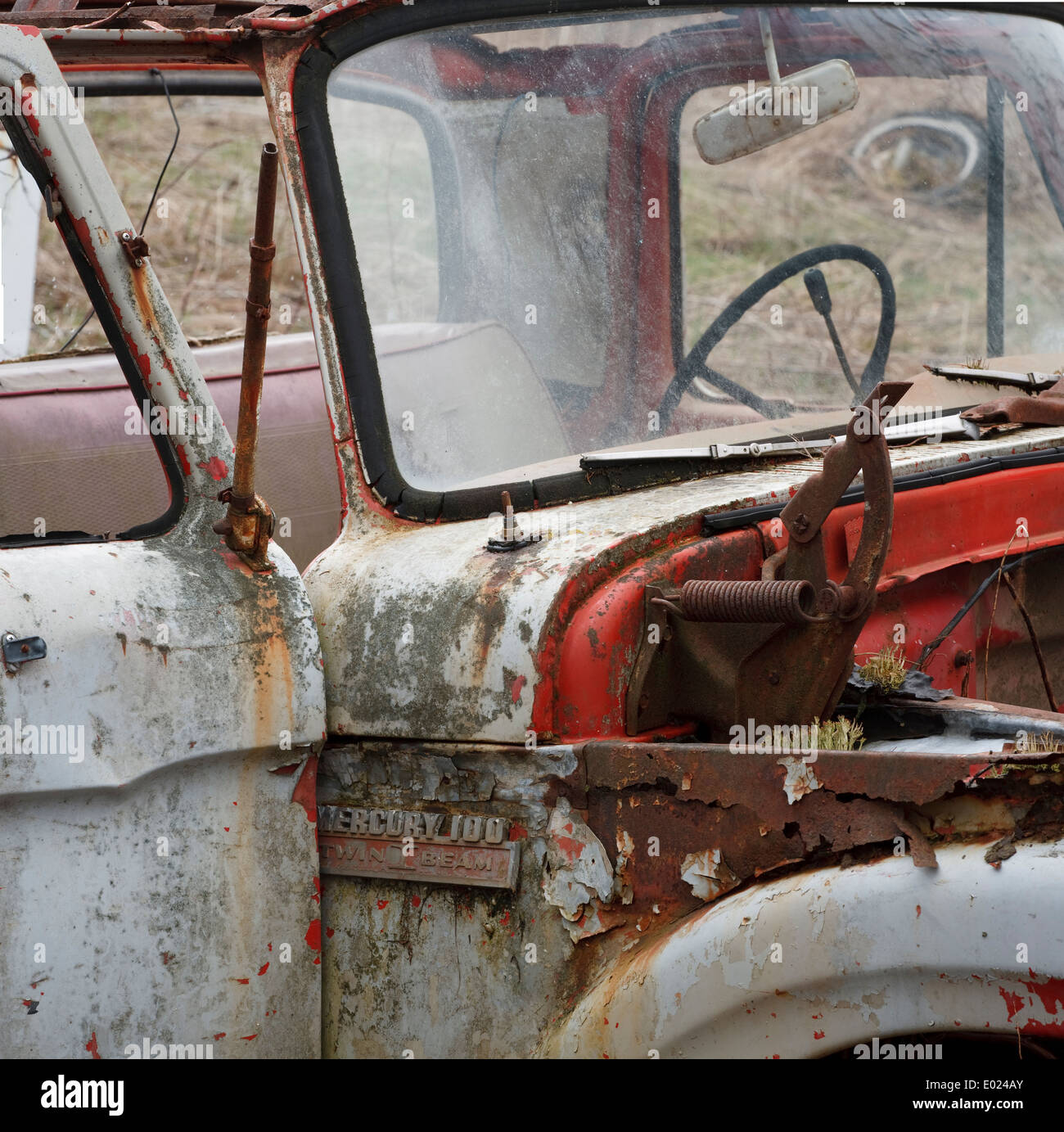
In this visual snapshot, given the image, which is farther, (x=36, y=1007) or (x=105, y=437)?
(x=105, y=437)

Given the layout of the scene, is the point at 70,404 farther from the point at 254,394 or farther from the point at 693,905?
the point at 693,905

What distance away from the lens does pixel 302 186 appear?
8.32 ft

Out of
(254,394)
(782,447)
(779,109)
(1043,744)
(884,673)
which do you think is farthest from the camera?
(779,109)

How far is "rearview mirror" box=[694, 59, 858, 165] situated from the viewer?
9.08ft

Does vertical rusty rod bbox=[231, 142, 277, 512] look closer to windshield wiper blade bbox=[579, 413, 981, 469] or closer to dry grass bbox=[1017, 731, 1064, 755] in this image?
windshield wiper blade bbox=[579, 413, 981, 469]

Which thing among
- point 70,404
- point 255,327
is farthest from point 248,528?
point 70,404

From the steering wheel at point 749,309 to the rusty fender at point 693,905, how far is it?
0.78 meters

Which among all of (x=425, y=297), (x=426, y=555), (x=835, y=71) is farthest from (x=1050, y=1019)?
(x=835, y=71)

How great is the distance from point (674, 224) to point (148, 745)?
1.48 metres

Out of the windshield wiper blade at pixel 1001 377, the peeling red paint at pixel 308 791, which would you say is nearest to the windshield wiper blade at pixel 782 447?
the windshield wiper blade at pixel 1001 377

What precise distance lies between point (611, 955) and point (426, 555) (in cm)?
70

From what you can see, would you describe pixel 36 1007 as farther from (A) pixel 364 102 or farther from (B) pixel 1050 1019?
(A) pixel 364 102

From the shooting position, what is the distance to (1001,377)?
9.36 feet

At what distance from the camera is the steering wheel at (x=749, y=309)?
2.73 meters
